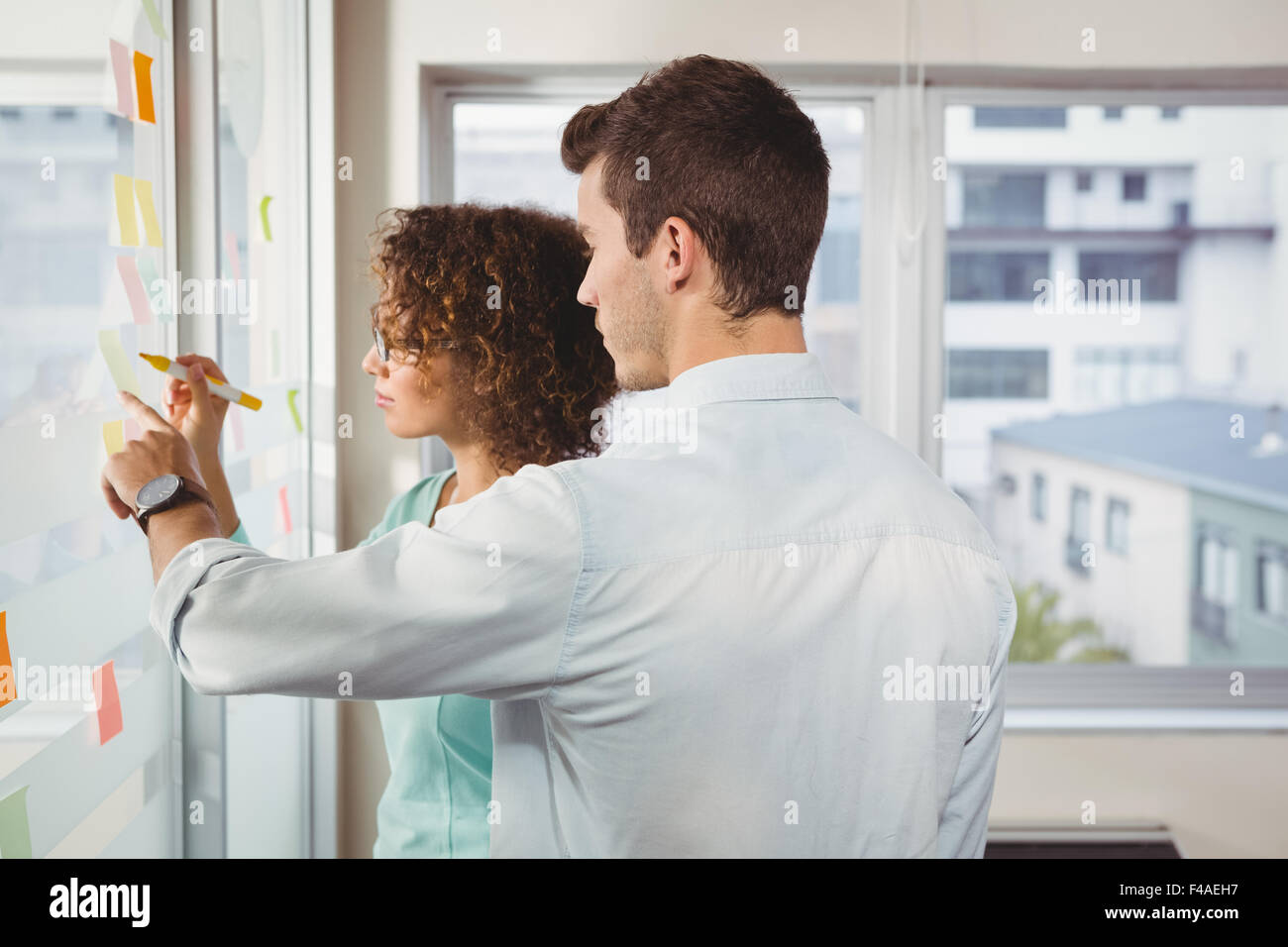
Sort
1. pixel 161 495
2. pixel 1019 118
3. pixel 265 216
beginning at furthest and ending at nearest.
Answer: pixel 1019 118 < pixel 265 216 < pixel 161 495

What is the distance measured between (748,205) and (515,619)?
385 millimetres

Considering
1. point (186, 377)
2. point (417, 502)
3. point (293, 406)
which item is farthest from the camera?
point (293, 406)

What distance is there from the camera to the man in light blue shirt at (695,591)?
2.27 ft

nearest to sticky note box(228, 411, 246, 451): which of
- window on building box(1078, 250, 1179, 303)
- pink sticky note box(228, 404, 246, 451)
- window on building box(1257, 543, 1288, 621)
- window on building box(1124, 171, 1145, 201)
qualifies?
pink sticky note box(228, 404, 246, 451)

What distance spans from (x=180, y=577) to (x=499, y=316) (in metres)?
0.55

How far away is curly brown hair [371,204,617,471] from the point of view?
117 cm

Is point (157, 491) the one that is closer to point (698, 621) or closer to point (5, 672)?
point (5, 672)

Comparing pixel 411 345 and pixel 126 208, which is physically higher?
pixel 126 208

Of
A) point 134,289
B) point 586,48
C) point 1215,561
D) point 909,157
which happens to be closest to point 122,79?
point 134,289

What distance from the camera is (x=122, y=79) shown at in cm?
101

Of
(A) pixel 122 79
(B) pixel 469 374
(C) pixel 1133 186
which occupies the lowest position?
(B) pixel 469 374

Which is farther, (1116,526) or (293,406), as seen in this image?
(1116,526)

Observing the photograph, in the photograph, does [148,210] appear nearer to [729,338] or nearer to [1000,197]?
[729,338]
